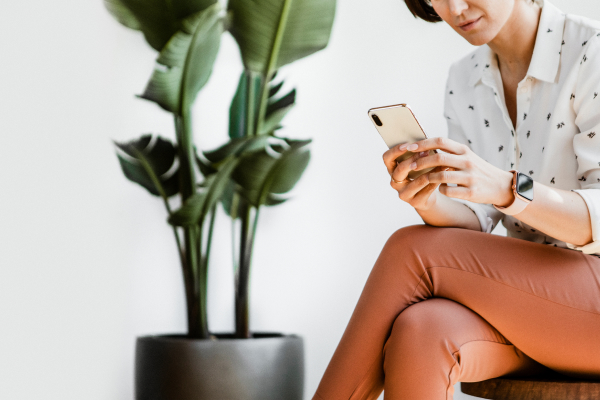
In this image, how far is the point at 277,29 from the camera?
119 centimetres

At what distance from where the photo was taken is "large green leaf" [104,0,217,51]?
1.17 m

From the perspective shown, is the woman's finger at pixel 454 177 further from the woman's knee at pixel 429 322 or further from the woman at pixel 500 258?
the woman's knee at pixel 429 322

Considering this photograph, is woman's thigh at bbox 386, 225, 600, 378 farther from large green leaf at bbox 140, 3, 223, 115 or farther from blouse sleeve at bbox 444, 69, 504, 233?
large green leaf at bbox 140, 3, 223, 115

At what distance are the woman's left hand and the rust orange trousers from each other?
9cm

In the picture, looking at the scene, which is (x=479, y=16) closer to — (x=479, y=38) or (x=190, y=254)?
(x=479, y=38)

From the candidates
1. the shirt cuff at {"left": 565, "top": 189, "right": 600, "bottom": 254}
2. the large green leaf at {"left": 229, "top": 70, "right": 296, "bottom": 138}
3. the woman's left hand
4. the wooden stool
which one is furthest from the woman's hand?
the large green leaf at {"left": 229, "top": 70, "right": 296, "bottom": 138}

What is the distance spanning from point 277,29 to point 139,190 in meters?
0.57

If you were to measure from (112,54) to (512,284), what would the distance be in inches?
46.8

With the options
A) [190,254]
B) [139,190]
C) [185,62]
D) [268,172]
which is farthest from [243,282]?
[185,62]

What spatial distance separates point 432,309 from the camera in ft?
2.06

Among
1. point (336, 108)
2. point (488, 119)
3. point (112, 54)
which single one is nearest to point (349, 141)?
point (336, 108)

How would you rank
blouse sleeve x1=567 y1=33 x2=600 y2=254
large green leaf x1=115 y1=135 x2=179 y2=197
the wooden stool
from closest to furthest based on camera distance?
the wooden stool → blouse sleeve x1=567 y1=33 x2=600 y2=254 → large green leaf x1=115 y1=135 x2=179 y2=197

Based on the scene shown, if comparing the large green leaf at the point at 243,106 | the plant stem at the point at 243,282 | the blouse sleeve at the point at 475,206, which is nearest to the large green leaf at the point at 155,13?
the large green leaf at the point at 243,106

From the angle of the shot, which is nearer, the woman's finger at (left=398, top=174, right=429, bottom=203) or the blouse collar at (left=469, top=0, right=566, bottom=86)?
the woman's finger at (left=398, top=174, right=429, bottom=203)
